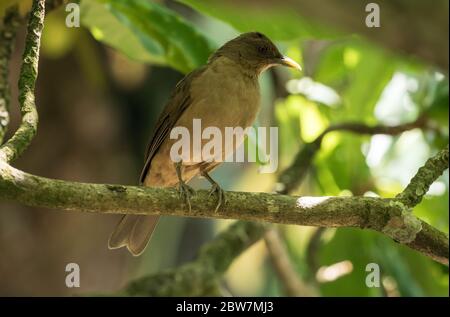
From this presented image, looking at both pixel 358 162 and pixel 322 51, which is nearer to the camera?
pixel 358 162

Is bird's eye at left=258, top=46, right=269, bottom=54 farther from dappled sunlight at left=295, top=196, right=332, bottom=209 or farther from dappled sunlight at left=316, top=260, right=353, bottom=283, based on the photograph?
dappled sunlight at left=295, top=196, right=332, bottom=209

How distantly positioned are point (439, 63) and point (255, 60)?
230 cm

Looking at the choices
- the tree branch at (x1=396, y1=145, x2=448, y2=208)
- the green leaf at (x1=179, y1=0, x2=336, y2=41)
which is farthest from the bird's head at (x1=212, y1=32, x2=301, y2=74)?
the tree branch at (x1=396, y1=145, x2=448, y2=208)

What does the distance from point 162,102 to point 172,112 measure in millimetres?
1906

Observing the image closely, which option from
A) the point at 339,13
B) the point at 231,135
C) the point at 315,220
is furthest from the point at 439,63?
the point at 231,135

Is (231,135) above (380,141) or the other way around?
the other way around

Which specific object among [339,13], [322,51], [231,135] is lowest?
[339,13]

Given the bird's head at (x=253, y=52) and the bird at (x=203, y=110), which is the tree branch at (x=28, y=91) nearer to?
the bird at (x=203, y=110)

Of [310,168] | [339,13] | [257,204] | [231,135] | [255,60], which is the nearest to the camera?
[339,13]

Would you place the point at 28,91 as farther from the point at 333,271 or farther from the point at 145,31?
the point at 333,271

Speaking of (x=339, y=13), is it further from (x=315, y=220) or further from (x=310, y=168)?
(x=310, y=168)

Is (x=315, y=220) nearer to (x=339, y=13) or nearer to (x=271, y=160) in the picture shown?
(x=339, y=13)

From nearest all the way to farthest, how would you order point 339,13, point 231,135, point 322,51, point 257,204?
point 339,13 → point 257,204 → point 231,135 → point 322,51

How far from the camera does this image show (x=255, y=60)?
412 cm
